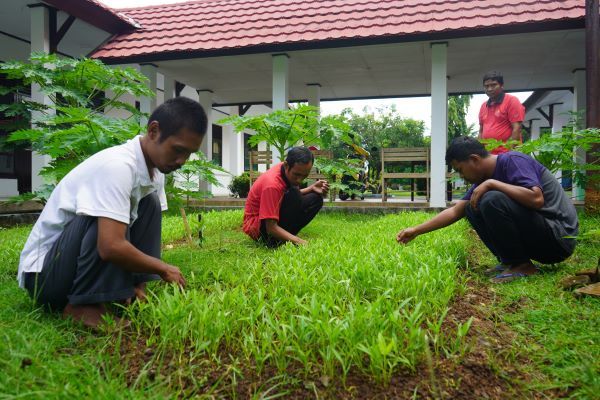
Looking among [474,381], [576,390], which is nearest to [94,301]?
[474,381]

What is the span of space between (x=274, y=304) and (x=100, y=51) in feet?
29.5

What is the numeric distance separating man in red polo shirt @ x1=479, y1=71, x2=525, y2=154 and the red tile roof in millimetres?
2520

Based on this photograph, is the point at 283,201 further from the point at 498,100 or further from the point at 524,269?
the point at 498,100

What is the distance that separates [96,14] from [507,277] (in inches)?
337

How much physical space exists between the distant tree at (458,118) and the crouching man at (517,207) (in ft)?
73.9

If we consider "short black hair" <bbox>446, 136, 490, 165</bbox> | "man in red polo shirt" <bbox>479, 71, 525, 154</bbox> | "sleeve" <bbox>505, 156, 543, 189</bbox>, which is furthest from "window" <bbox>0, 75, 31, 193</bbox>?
"sleeve" <bbox>505, 156, 543, 189</bbox>

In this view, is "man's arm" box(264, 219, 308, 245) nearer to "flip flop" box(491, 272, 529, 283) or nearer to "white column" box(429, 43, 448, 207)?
"flip flop" box(491, 272, 529, 283)

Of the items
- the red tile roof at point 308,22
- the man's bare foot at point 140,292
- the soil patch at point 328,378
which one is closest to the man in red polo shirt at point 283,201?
the man's bare foot at point 140,292

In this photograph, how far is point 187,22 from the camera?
399 inches

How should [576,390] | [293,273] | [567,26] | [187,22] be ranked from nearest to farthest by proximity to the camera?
[576,390], [293,273], [567,26], [187,22]

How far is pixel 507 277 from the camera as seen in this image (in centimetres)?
314

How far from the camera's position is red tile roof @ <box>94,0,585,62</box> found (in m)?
7.61

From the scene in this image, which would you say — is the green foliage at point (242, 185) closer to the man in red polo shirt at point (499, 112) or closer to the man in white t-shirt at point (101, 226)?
the man in red polo shirt at point (499, 112)

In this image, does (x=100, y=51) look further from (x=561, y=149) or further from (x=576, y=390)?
(x=576, y=390)
